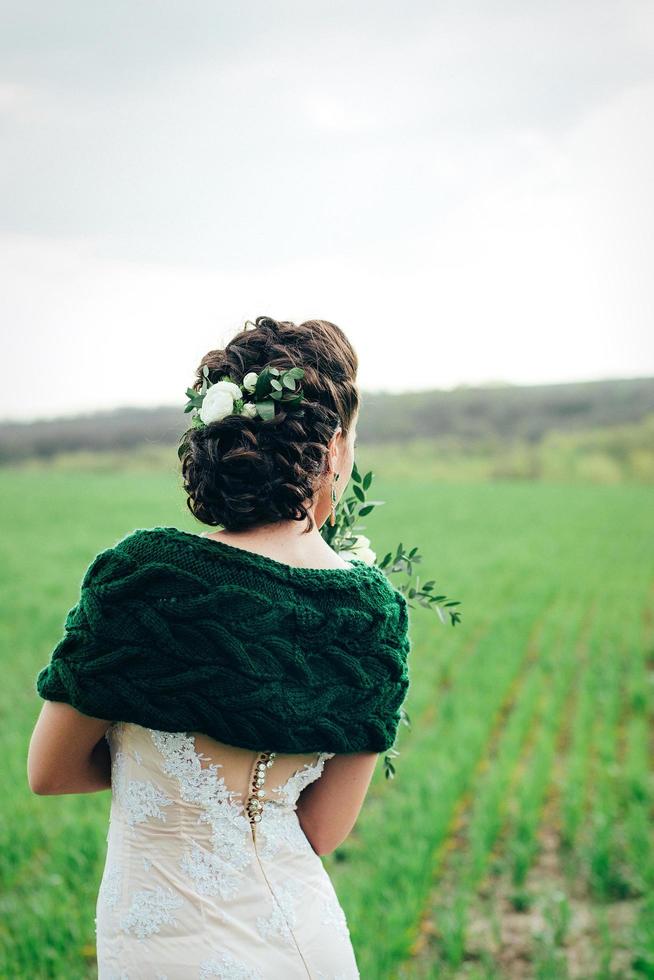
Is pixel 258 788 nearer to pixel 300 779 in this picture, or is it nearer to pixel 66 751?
pixel 300 779

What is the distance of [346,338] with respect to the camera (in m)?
1.62

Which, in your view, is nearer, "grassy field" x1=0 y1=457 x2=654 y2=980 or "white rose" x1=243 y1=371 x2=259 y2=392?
"white rose" x1=243 y1=371 x2=259 y2=392

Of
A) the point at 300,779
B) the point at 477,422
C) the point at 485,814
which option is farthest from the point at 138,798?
the point at 477,422

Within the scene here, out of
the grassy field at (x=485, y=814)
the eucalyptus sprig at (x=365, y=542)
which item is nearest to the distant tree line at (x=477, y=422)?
the grassy field at (x=485, y=814)

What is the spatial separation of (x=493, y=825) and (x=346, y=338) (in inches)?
153

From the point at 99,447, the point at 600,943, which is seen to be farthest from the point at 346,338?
the point at 99,447

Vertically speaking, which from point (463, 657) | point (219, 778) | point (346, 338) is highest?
point (346, 338)

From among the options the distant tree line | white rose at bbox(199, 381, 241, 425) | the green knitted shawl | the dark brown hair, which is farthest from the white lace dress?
the distant tree line

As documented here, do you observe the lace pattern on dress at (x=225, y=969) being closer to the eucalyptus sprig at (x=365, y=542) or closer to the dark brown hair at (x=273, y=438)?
the eucalyptus sprig at (x=365, y=542)

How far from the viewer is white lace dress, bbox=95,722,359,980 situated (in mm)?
1504

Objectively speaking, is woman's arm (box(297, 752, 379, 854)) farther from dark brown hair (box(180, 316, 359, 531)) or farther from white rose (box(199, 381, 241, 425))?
white rose (box(199, 381, 241, 425))

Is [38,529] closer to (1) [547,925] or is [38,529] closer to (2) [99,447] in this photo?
(1) [547,925]

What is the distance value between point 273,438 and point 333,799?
75cm

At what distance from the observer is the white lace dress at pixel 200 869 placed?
4.93 feet
